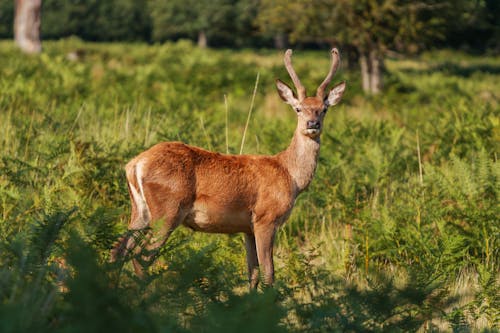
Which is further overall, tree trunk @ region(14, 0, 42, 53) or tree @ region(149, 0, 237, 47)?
tree @ region(149, 0, 237, 47)

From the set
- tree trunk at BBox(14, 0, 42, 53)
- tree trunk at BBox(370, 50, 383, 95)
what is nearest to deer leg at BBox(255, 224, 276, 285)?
tree trunk at BBox(370, 50, 383, 95)

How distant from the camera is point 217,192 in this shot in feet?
16.4

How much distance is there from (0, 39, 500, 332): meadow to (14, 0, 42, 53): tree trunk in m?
8.84

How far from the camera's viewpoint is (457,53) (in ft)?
169

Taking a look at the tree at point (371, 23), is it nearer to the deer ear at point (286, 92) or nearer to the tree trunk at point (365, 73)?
the tree trunk at point (365, 73)

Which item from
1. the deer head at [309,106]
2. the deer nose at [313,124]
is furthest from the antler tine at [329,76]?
the deer nose at [313,124]

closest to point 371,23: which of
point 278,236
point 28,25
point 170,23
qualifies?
point 28,25

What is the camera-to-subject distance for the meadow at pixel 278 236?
9.09 ft

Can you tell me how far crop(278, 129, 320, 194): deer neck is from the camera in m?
5.45

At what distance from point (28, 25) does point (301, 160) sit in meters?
18.8

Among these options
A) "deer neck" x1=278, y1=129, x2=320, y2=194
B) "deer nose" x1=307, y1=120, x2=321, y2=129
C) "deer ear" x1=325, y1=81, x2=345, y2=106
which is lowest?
"deer neck" x1=278, y1=129, x2=320, y2=194

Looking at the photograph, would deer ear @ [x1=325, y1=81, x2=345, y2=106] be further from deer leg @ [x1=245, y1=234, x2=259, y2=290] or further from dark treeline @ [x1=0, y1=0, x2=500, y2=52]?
dark treeline @ [x1=0, y1=0, x2=500, y2=52]

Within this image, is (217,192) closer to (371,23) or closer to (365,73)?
(371,23)

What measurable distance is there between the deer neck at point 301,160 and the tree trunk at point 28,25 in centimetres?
1825
